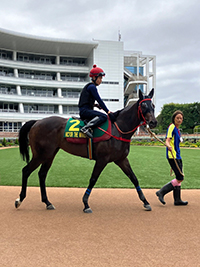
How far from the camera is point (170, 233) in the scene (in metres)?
3.35

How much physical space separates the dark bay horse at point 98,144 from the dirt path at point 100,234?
39 cm

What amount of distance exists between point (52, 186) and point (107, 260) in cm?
461

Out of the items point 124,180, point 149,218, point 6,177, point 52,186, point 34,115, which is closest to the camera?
point 149,218

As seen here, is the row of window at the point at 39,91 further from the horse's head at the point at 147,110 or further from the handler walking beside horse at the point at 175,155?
the handler walking beside horse at the point at 175,155

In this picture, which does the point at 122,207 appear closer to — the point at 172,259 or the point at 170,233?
the point at 170,233

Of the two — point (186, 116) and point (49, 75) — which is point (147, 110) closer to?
point (49, 75)

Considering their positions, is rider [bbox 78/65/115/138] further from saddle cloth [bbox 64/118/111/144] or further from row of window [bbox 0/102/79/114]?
row of window [bbox 0/102/79/114]

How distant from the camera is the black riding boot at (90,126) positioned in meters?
4.51

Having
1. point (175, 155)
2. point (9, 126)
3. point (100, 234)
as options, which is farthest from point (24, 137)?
point (9, 126)

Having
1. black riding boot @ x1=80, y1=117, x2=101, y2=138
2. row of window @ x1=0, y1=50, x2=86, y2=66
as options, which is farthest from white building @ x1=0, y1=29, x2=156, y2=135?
black riding boot @ x1=80, y1=117, x2=101, y2=138

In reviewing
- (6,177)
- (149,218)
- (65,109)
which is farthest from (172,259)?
(65,109)

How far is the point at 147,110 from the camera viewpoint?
14.6 ft

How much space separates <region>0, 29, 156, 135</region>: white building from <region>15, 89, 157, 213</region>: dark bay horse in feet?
134

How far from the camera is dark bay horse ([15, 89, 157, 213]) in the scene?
4.54 metres
